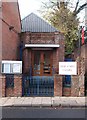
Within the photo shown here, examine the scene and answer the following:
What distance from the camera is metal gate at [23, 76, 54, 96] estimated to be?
17516 millimetres

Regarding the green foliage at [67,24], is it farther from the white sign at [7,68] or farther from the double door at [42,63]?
the white sign at [7,68]

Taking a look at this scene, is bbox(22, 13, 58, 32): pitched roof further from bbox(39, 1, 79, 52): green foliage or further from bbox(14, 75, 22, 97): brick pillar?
bbox(14, 75, 22, 97): brick pillar

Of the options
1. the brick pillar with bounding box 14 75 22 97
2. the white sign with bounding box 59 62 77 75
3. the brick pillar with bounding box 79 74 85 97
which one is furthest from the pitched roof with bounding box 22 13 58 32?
the brick pillar with bounding box 14 75 22 97

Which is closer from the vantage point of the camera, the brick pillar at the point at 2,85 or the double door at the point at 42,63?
the brick pillar at the point at 2,85

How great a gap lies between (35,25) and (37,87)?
13041 mm

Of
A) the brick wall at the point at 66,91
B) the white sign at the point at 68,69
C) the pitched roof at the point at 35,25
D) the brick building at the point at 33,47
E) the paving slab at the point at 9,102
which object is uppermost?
the pitched roof at the point at 35,25

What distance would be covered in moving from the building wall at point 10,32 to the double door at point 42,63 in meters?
1.72

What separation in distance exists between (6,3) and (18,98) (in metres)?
8.34

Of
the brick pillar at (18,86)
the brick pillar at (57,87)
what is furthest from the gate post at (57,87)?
the brick pillar at (18,86)

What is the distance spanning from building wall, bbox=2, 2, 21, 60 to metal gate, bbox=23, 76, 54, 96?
335 centimetres

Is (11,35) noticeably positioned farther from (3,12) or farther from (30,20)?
(30,20)

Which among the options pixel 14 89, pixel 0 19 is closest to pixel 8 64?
pixel 14 89

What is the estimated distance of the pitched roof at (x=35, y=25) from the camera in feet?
95.4

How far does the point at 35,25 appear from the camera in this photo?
29.9 metres
